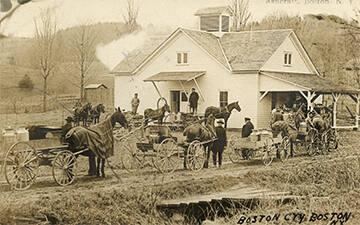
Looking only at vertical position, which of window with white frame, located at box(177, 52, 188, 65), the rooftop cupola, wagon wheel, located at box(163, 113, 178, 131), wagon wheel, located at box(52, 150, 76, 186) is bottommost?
wagon wheel, located at box(52, 150, 76, 186)

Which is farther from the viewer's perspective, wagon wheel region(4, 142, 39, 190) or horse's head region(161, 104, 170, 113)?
horse's head region(161, 104, 170, 113)

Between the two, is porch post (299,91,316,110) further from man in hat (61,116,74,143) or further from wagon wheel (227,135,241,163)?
man in hat (61,116,74,143)

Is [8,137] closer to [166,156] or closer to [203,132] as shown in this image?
[166,156]

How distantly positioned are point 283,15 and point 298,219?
1179mm

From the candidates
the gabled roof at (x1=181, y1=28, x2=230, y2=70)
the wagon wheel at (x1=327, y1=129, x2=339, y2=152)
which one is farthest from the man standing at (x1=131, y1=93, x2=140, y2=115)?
the wagon wheel at (x1=327, y1=129, x2=339, y2=152)

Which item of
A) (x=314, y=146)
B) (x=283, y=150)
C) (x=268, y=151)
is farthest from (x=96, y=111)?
(x=314, y=146)

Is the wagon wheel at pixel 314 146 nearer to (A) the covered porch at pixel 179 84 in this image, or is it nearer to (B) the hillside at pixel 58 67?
(A) the covered porch at pixel 179 84

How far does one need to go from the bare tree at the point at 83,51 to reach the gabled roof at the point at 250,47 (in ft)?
2.39

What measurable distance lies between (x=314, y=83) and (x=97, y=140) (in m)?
1.34

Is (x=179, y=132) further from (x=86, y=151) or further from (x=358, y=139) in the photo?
(x=358, y=139)

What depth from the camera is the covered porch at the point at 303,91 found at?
368 centimetres

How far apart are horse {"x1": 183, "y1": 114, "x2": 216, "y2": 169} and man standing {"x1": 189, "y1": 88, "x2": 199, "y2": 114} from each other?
0.25ft

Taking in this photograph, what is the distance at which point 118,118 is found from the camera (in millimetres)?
3465

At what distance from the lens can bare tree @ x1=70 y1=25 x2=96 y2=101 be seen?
132 inches
